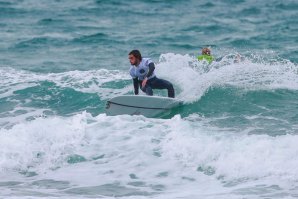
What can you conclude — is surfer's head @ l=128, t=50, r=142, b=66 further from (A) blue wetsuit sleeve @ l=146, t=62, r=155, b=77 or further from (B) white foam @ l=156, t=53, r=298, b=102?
(B) white foam @ l=156, t=53, r=298, b=102

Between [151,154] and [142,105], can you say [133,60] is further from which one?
[151,154]

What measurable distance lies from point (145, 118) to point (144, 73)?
1.15 metres

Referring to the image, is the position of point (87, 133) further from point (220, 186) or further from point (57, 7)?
point (57, 7)

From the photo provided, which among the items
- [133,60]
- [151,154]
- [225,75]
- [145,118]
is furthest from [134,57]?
[225,75]

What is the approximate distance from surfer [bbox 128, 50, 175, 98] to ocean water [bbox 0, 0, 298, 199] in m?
0.71

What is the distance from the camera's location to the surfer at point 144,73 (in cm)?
1370

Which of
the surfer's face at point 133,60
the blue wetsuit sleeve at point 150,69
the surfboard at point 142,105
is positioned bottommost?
the surfboard at point 142,105

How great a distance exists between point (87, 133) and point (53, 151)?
3.04 feet

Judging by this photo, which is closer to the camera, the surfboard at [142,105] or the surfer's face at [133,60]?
the surfboard at [142,105]

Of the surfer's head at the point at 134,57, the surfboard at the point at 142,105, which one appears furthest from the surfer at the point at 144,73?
the surfboard at the point at 142,105

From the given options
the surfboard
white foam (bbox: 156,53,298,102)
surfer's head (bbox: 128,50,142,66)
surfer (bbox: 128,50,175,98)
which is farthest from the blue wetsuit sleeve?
white foam (bbox: 156,53,298,102)

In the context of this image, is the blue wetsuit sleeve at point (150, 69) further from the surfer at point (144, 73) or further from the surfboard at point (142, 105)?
the surfboard at point (142, 105)

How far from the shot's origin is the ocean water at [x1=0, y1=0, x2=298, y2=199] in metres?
10.1

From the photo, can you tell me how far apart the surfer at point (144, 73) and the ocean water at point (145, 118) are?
710mm
